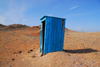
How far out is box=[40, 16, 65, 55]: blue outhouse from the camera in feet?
14.5

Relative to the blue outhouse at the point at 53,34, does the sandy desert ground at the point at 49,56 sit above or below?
below

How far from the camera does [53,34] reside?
4602 millimetres

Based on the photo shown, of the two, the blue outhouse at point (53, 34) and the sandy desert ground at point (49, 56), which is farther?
the blue outhouse at point (53, 34)

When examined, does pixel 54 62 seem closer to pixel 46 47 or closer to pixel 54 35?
pixel 46 47

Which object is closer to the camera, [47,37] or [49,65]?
[49,65]

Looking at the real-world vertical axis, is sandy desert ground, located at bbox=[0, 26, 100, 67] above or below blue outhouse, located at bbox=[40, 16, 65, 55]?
below

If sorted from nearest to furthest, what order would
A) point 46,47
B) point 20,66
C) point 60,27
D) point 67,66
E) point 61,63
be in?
point 67,66 → point 61,63 → point 20,66 → point 46,47 → point 60,27

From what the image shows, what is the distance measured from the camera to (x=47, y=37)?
4.46m

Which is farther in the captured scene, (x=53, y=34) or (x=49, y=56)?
(x=53, y=34)

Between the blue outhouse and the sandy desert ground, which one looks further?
the blue outhouse

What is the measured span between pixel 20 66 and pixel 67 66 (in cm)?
248

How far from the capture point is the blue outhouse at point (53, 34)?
174 inches

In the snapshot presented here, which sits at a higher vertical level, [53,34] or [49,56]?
[53,34]

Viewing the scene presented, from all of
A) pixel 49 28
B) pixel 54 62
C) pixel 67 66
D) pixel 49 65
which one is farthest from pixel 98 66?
pixel 49 28
